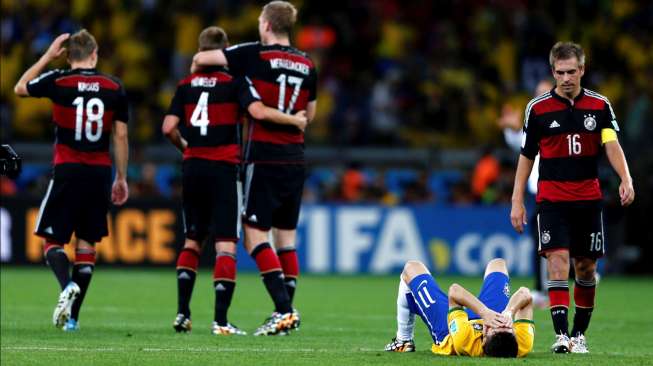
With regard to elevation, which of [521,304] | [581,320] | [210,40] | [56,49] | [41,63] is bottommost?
[581,320]

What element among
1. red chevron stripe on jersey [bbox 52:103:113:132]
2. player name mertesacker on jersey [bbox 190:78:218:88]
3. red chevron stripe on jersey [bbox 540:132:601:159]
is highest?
player name mertesacker on jersey [bbox 190:78:218:88]

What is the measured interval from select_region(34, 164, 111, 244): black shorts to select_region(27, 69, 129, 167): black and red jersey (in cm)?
9

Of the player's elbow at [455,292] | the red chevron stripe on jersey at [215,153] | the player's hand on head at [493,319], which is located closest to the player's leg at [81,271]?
the red chevron stripe on jersey at [215,153]

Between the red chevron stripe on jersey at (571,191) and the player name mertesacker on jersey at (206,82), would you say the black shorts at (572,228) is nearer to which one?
the red chevron stripe on jersey at (571,191)

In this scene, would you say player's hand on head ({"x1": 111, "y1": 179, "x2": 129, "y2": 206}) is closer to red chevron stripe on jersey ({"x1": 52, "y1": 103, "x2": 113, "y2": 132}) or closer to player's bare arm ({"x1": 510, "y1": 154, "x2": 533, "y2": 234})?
red chevron stripe on jersey ({"x1": 52, "y1": 103, "x2": 113, "y2": 132})

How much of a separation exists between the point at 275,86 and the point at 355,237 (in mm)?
9197

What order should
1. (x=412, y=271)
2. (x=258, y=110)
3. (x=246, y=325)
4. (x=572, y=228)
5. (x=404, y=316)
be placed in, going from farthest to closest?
(x=246, y=325) < (x=258, y=110) < (x=572, y=228) < (x=404, y=316) < (x=412, y=271)

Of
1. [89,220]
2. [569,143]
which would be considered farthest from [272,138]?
[569,143]

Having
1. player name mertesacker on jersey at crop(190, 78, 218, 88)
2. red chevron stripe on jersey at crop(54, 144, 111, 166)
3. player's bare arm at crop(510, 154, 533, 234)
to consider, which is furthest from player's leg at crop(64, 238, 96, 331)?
player's bare arm at crop(510, 154, 533, 234)

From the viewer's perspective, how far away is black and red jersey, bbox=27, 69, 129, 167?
34.0 ft

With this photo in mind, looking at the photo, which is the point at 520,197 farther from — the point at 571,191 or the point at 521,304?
the point at 521,304

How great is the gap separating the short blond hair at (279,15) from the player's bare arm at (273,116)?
583 millimetres

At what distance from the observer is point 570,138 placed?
8.95 metres

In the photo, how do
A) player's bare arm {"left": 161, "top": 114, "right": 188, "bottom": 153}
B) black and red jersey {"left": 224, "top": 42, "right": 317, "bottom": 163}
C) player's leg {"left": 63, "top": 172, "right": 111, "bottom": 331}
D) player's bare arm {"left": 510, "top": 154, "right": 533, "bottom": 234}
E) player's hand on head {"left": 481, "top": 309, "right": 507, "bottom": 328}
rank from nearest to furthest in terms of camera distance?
player's hand on head {"left": 481, "top": 309, "right": 507, "bottom": 328}
player's bare arm {"left": 510, "top": 154, "right": 533, "bottom": 234}
black and red jersey {"left": 224, "top": 42, "right": 317, "bottom": 163}
player's bare arm {"left": 161, "top": 114, "right": 188, "bottom": 153}
player's leg {"left": 63, "top": 172, "right": 111, "bottom": 331}
